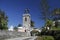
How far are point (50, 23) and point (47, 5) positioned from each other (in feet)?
21.6

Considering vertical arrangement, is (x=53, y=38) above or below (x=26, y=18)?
below

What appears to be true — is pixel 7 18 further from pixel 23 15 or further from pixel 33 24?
pixel 33 24

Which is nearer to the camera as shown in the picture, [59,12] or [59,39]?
[59,39]

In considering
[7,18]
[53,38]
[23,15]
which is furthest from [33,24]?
[53,38]

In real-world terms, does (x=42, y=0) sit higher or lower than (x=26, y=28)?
higher

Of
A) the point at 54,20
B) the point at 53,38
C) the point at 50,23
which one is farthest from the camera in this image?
the point at 54,20

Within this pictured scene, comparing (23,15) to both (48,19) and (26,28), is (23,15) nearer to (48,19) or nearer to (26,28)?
(26,28)

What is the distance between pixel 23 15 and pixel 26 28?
6249 mm

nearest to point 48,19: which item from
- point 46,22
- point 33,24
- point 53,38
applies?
point 46,22

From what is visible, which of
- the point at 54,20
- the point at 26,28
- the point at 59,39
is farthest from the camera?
the point at 26,28

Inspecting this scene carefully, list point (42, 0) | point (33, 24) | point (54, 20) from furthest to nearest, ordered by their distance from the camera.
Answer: point (33, 24) → point (54, 20) → point (42, 0)

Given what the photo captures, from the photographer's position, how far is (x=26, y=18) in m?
81.1

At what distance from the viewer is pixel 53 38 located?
2530 centimetres

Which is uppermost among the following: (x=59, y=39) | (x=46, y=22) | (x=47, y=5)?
(x=47, y=5)
